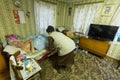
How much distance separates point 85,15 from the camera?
2.88 metres

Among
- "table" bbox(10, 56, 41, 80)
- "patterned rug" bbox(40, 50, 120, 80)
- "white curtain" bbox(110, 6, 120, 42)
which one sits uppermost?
"white curtain" bbox(110, 6, 120, 42)

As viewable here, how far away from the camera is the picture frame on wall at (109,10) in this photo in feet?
7.32

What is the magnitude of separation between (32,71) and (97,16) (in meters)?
2.70

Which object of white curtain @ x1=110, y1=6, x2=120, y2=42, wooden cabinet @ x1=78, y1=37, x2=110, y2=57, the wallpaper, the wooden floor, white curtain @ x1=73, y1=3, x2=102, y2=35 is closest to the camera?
the wooden floor

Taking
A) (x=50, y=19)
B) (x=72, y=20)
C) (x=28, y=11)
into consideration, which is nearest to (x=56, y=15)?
(x=50, y=19)

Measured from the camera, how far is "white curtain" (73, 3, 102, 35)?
259 centimetres

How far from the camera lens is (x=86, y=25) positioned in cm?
292

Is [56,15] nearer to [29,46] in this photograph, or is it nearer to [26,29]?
[26,29]

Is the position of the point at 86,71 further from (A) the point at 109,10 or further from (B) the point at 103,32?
(A) the point at 109,10

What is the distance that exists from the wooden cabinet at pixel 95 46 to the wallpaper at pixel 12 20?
2000 mm

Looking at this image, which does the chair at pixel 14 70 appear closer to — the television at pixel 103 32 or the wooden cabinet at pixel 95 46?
the wooden cabinet at pixel 95 46

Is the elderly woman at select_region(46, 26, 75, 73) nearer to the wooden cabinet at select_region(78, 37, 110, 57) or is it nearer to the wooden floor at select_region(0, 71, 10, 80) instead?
the wooden floor at select_region(0, 71, 10, 80)

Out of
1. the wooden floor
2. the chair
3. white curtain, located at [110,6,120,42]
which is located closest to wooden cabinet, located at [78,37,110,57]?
white curtain, located at [110,6,120,42]

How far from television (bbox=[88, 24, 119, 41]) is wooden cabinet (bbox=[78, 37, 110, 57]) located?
195 mm
